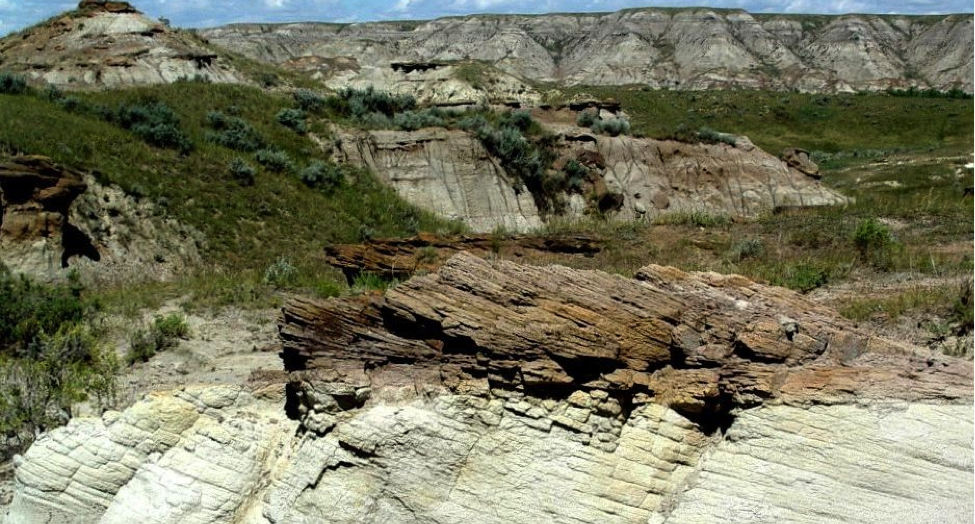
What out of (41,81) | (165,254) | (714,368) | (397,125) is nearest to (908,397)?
(714,368)

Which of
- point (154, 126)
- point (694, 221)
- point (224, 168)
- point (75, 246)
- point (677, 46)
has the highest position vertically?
point (677, 46)

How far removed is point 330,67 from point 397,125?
152 feet

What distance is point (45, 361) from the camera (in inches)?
336

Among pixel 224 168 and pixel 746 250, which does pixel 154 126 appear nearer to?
pixel 224 168

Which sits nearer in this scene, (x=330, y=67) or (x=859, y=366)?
(x=859, y=366)

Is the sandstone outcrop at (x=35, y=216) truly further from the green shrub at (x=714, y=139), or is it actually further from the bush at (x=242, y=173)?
the green shrub at (x=714, y=139)

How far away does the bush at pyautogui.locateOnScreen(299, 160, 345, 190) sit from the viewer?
23.7 metres

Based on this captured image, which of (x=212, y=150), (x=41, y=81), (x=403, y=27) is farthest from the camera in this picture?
(x=403, y=27)

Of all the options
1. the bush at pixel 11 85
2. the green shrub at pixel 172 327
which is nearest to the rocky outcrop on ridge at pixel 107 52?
the bush at pixel 11 85

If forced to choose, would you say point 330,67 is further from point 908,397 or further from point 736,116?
point 908,397

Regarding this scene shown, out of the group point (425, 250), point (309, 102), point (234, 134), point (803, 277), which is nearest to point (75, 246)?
point (234, 134)

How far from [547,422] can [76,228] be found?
14422 mm

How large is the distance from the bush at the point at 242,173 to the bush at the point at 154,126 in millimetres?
1486

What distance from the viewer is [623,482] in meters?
6.07
